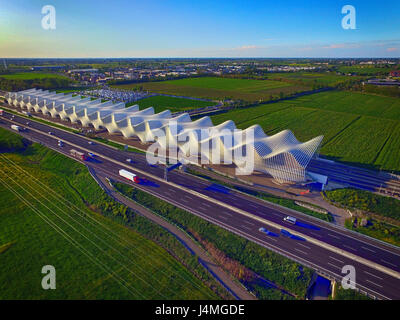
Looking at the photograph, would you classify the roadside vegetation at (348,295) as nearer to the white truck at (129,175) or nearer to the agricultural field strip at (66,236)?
the agricultural field strip at (66,236)

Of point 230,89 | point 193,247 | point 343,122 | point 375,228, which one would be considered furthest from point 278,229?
point 230,89

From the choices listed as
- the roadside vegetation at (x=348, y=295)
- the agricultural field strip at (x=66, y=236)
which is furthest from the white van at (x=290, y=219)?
the agricultural field strip at (x=66, y=236)

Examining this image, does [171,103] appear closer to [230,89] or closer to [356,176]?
[230,89]

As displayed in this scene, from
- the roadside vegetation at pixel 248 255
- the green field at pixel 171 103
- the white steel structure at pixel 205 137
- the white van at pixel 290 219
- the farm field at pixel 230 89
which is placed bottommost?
the roadside vegetation at pixel 248 255

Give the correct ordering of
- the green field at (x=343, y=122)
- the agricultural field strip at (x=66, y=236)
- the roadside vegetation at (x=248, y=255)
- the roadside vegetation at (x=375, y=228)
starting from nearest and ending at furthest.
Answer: the roadside vegetation at (x=248, y=255), the agricultural field strip at (x=66, y=236), the roadside vegetation at (x=375, y=228), the green field at (x=343, y=122)

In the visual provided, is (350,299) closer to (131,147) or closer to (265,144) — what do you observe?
(265,144)

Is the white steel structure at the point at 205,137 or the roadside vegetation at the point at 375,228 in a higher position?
the white steel structure at the point at 205,137

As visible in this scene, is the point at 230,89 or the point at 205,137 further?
the point at 230,89
